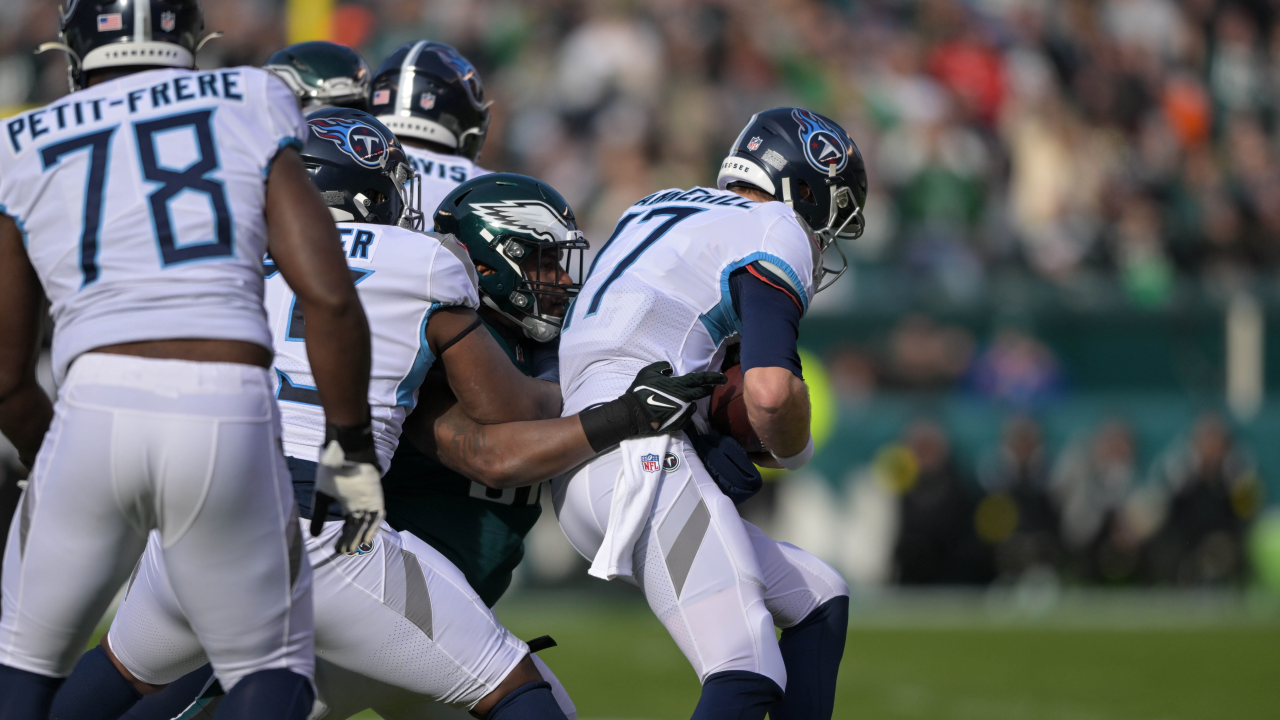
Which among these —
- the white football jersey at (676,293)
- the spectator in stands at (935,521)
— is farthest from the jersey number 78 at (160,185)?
the spectator in stands at (935,521)

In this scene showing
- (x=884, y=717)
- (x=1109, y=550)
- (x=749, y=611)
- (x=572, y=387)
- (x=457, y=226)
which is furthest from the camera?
(x=1109, y=550)

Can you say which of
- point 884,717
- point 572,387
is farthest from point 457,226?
point 884,717

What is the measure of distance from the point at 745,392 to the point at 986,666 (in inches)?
242

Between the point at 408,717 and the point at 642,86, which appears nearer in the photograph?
the point at 408,717

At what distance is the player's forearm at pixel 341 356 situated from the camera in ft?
9.56

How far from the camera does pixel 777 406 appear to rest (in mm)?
3498

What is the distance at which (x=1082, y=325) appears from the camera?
42.0ft

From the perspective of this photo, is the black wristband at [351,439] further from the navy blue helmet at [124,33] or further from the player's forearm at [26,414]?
the navy blue helmet at [124,33]

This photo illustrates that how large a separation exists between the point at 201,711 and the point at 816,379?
360 inches

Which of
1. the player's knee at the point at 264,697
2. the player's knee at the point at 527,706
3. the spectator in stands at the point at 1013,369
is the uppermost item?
the player's knee at the point at 264,697

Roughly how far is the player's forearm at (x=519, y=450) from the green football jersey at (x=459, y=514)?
293 millimetres

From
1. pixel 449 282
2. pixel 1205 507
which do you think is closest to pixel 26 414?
pixel 449 282

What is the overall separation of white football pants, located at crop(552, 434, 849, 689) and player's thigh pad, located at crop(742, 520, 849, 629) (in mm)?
134

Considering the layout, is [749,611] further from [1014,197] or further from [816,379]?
[1014,197]
